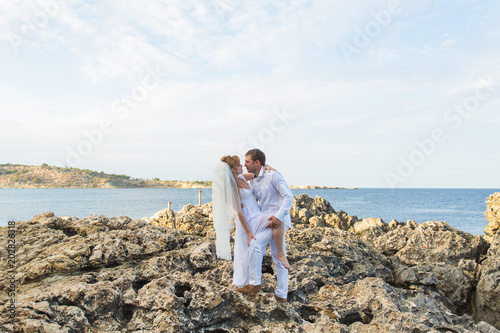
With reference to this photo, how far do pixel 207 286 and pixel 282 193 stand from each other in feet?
5.48

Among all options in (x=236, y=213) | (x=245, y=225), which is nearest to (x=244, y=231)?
(x=245, y=225)

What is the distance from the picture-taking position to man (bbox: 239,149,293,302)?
4992mm

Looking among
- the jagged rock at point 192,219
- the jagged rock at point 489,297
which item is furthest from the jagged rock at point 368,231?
the jagged rock at point 192,219

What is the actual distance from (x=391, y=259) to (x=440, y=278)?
3.43ft

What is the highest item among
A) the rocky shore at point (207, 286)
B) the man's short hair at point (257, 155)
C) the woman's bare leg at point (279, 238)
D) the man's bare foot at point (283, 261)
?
the man's short hair at point (257, 155)

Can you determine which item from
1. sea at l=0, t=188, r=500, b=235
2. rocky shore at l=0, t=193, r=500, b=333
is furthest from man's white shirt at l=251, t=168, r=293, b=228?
sea at l=0, t=188, r=500, b=235

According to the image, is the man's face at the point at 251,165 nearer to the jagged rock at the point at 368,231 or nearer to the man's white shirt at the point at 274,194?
the man's white shirt at the point at 274,194

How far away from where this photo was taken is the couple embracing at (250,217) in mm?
5023

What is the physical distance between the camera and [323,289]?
5.56 m

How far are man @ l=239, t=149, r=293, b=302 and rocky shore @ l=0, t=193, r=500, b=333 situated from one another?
0.72 feet

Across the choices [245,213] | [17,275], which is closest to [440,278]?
[245,213]

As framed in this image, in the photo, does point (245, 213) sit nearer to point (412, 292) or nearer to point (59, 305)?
point (59, 305)

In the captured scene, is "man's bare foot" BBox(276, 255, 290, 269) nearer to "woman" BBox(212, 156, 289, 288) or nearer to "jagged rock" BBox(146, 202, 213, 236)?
"woman" BBox(212, 156, 289, 288)

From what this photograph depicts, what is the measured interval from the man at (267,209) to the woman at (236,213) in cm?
9
